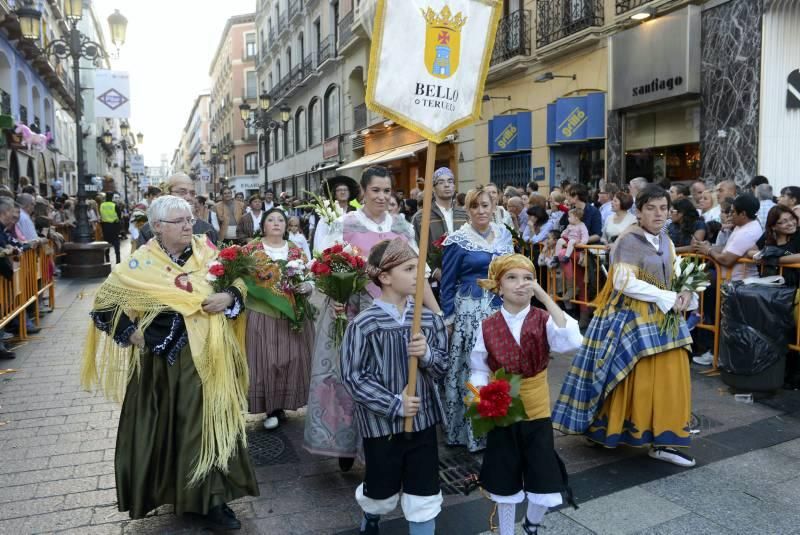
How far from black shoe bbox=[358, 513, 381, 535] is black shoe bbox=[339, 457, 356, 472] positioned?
920mm

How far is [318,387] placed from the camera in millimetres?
4168

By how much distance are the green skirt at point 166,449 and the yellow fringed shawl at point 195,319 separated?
6cm

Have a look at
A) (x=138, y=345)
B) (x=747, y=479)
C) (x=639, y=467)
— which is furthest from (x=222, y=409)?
(x=747, y=479)

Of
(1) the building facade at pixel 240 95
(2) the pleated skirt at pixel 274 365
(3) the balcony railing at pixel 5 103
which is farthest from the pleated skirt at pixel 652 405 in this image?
(1) the building facade at pixel 240 95

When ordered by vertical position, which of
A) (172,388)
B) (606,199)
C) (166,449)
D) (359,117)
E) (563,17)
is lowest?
(166,449)

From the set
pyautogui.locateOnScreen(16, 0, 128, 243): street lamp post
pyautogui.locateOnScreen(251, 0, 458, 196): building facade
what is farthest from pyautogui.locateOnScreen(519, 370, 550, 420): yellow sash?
pyautogui.locateOnScreen(251, 0, 458, 196): building facade

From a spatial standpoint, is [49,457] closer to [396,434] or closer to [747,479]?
[396,434]

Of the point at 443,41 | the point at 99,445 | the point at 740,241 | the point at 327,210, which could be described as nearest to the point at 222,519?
the point at 99,445

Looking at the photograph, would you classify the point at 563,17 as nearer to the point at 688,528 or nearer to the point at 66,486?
the point at 688,528

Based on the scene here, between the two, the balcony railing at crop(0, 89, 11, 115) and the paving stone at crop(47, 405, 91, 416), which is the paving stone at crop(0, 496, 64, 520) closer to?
the paving stone at crop(47, 405, 91, 416)

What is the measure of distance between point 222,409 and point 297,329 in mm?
1630

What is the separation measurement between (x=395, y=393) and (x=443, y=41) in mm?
1712

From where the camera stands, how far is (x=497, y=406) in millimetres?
2814

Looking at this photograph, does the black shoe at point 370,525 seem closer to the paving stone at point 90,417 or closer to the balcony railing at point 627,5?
the paving stone at point 90,417
